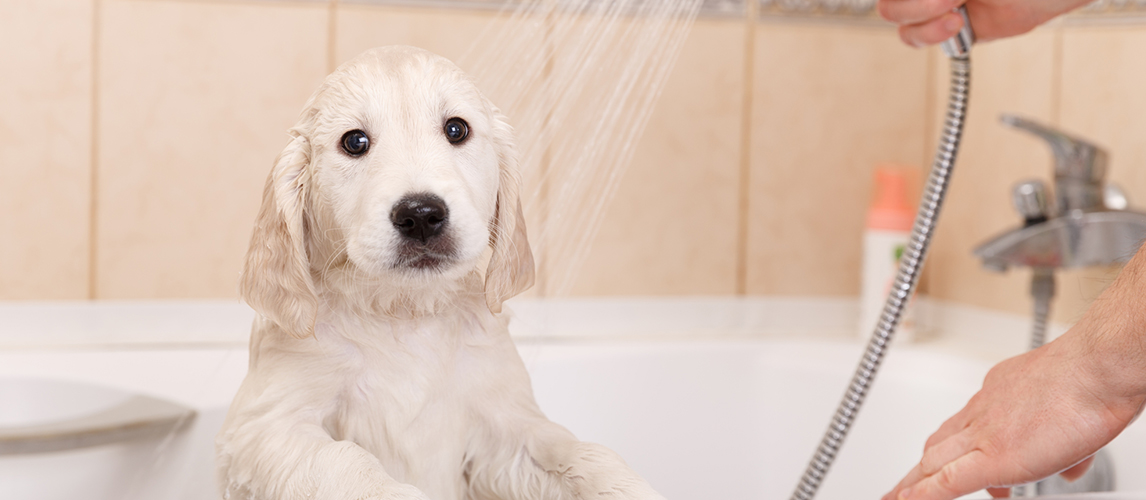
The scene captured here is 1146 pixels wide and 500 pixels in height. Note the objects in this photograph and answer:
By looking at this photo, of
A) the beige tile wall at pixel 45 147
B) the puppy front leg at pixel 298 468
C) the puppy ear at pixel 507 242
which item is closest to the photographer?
the puppy front leg at pixel 298 468

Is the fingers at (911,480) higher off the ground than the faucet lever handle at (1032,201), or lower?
lower

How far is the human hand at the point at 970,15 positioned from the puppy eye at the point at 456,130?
0.50 metres

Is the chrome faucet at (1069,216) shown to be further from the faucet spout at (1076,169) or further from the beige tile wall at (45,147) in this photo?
the beige tile wall at (45,147)

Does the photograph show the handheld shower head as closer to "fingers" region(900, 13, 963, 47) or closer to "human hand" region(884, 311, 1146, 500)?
"fingers" region(900, 13, 963, 47)

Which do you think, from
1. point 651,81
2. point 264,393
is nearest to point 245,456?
point 264,393

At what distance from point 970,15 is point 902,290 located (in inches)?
11.5

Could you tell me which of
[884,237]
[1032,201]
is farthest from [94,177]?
[1032,201]

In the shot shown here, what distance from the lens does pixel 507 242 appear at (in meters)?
0.59

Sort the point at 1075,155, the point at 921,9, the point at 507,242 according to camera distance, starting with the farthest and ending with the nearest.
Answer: the point at 1075,155, the point at 921,9, the point at 507,242

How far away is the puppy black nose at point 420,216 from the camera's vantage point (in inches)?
20.0

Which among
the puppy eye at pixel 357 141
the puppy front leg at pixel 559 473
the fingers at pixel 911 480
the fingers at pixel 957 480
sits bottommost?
the fingers at pixel 911 480

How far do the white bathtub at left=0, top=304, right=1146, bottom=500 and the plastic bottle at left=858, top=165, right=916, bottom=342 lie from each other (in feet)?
0.25

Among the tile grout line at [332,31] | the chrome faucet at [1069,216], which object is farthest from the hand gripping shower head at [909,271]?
the tile grout line at [332,31]

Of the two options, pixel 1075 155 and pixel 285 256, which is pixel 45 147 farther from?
pixel 1075 155
